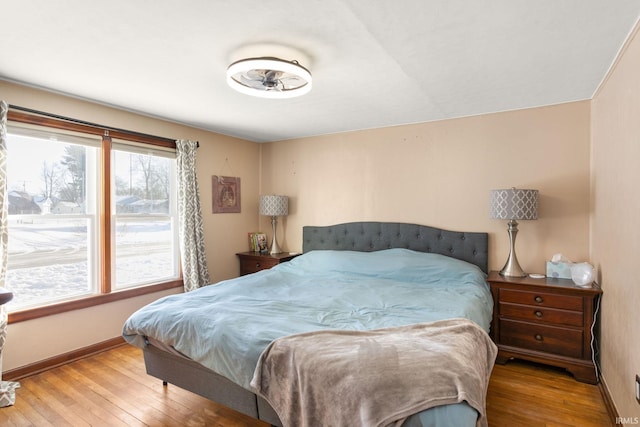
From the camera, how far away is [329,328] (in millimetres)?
1904

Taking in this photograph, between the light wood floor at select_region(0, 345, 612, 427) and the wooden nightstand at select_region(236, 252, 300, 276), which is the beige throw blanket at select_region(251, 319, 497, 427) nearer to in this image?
the light wood floor at select_region(0, 345, 612, 427)

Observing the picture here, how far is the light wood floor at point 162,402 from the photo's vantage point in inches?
81.7

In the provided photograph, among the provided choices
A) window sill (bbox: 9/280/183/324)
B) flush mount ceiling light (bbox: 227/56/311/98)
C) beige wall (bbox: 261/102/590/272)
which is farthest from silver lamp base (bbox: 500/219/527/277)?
window sill (bbox: 9/280/183/324)

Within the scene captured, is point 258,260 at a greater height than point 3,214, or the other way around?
point 3,214

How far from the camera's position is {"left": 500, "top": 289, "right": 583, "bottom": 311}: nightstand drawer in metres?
2.59

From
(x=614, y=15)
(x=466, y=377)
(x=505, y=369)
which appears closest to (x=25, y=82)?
(x=466, y=377)

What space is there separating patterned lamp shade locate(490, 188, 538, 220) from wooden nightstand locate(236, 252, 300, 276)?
2498mm

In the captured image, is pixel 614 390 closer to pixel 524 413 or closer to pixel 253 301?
pixel 524 413

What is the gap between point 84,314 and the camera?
2992mm

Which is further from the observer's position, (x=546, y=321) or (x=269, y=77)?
(x=546, y=321)

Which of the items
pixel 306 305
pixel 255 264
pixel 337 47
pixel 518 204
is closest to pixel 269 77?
pixel 337 47

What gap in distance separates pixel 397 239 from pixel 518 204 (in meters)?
1.27

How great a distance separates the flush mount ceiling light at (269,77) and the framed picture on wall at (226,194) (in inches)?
79.9

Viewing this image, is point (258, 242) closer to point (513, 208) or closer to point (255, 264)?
point (255, 264)
